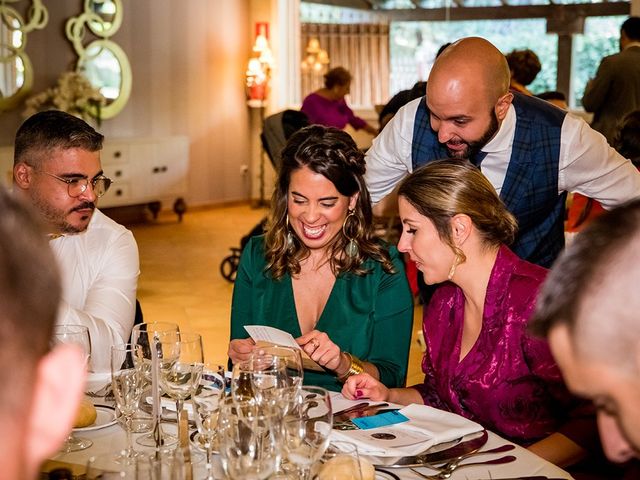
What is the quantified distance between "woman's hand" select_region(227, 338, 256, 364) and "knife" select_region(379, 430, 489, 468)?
2.58ft

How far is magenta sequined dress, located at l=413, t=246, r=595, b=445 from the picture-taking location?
7.47 ft

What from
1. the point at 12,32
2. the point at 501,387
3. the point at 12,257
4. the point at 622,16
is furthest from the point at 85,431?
the point at 622,16

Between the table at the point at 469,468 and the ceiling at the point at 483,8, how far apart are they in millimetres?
9476

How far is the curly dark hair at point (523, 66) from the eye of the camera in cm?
597

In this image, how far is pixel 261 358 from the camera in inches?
72.4

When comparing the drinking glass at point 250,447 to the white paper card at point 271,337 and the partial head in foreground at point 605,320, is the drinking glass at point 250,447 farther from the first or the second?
the white paper card at point 271,337

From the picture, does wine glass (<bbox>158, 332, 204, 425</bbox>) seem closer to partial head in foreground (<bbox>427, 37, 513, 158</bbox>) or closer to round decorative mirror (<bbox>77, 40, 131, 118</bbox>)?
partial head in foreground (<bbox>427, 37, 513, 158</bbox>)

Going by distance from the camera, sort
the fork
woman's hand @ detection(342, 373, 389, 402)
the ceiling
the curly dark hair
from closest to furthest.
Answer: the fork → woman's hand @ detection(342, 373, 389, 402) → the curly dark hair → the ceiling

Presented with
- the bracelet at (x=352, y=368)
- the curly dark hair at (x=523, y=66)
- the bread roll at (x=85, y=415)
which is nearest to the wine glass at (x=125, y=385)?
the bread roll at (x=85, y=415)

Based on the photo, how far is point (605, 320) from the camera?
1.00m

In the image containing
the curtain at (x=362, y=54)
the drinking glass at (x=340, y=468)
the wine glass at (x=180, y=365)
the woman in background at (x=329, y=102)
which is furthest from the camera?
the curtain at (x=362, y=54)

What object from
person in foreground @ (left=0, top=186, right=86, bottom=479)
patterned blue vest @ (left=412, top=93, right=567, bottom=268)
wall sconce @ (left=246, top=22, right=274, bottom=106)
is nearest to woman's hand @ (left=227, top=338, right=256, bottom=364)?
patterned blue vest @ (left=412, top=93, right=567, bottom=268)

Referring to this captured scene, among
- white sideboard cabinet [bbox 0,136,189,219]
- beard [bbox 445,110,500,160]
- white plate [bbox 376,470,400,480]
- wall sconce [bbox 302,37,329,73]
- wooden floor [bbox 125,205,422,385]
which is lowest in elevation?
wooden floor [bbox 125,205,422,385]

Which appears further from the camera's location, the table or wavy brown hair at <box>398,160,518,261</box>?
wavy brown hair at <box>398,160,518,261</box>
